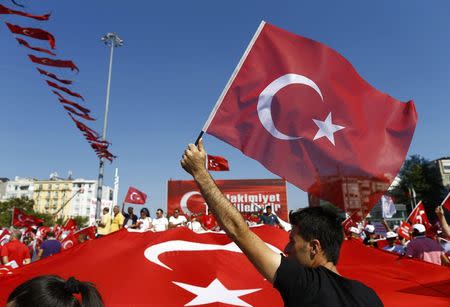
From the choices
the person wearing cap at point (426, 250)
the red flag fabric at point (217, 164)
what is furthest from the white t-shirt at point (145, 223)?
the person wearing cap at point (426, 250)

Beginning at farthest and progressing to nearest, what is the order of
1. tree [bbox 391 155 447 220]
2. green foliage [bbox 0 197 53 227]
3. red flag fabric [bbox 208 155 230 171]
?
green foliage [bbox 0 197 53 227] < tree [bbox 391 155 447 220] < red flag fabric [bbox 208 155 230 171]

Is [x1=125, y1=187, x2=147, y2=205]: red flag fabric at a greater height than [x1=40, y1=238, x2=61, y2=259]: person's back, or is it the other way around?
[x1=125, y1=187, x2=147, y2=205]: red flag fabric

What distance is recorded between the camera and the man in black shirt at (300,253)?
178 centimetres

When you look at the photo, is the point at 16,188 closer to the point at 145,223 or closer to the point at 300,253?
the point at 145,223

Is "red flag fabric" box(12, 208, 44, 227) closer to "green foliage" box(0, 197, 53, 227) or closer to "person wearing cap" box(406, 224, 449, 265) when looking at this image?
"person wearing cap" box(406, 224, 449, 265)

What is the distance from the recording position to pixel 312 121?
4.72 meters

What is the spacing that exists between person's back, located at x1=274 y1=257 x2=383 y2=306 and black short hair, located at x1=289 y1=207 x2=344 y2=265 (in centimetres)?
31

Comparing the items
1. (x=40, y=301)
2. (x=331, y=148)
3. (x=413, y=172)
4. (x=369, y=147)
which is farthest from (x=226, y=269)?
(x=413, y=172)

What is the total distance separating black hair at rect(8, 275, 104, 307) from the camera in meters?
1.66

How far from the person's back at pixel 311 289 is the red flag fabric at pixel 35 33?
17.4 feet

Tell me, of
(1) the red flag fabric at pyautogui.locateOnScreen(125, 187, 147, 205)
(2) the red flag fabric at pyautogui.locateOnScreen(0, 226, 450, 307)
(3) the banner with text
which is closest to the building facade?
(3) the banner with text

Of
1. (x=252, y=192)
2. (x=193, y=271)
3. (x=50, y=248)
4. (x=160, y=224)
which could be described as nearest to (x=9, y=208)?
(x=252, y=192)

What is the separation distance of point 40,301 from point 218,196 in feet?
3.19

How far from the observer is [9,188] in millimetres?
136375
